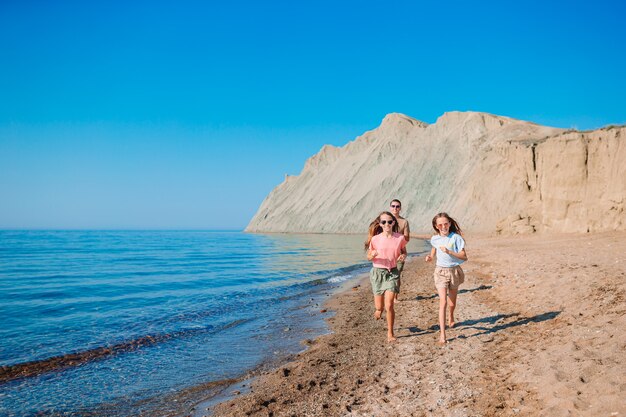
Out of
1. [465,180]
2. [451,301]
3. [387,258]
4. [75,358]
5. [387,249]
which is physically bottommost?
[75,358]

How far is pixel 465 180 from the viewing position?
52.2 meters

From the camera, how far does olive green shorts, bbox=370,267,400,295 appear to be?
242 inches

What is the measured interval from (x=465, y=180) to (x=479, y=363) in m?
50.2

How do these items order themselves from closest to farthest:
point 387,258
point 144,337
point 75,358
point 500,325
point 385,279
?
1. point 387,258
2. point 385,279
3. point 500,325
4. point 75,358
5. point 144,337

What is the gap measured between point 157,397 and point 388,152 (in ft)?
208

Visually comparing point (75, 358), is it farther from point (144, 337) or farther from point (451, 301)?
point (451, 301)

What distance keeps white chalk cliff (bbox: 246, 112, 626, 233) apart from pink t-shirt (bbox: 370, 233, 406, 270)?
18937mm

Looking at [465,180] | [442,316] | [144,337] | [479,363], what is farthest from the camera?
[465,180]

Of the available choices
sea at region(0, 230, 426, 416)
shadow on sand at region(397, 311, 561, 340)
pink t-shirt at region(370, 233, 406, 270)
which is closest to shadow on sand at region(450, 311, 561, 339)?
shadow on sand at region(397, 311, 561, 340)

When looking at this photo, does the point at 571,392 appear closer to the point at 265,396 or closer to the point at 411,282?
the point at 265,396

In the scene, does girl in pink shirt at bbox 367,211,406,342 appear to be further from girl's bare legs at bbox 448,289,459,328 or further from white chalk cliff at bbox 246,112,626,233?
white chalk cliff at bbox 246,112,626,233

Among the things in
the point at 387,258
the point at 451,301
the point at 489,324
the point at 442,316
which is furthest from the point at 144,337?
the point at 489,324

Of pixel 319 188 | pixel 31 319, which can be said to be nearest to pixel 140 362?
pixel 31 319

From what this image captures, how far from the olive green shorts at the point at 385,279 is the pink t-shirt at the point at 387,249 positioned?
8cm
